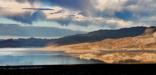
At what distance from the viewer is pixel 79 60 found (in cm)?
3969

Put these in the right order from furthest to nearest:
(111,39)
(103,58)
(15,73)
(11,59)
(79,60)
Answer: (111,39), (103,58), (79,60), (11,59), (15,73)

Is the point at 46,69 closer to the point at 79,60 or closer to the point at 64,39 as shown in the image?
the point at 79,60

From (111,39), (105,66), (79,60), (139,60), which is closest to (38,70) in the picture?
(105,66)

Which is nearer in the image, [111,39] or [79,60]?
[79,60]

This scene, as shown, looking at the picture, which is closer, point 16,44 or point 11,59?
point 11,59

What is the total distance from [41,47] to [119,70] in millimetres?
19980

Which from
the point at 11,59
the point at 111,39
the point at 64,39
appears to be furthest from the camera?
the point at 111,39

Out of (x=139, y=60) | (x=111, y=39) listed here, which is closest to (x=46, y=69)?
(x=139, y=60)

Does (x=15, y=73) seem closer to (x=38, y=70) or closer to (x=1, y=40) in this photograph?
(x=38, y=70)

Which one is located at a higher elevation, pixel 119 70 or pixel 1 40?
pixel 1 40

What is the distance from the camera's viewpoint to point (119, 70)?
84.4ft

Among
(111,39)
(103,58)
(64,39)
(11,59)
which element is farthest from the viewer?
(111,39)

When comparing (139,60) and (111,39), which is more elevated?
(111,39)

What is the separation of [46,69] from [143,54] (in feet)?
83.6
